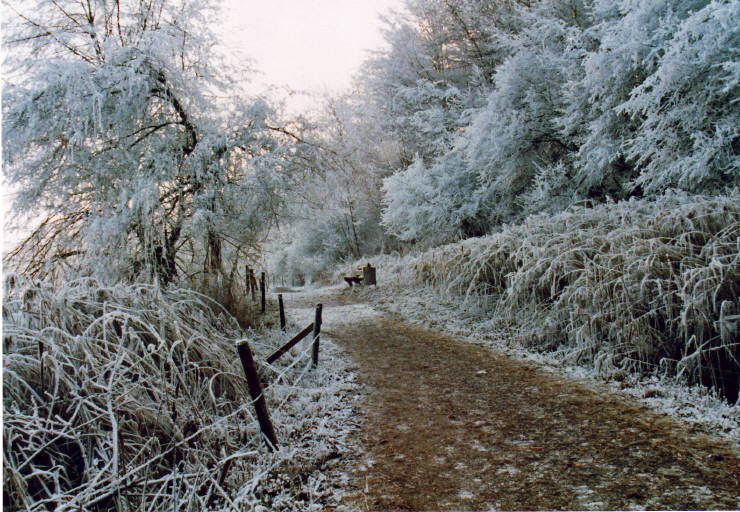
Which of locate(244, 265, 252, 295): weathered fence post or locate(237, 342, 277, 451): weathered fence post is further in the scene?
locate(244, 265, 252, 295): weathered fence post

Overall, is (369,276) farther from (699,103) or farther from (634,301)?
(634,301)

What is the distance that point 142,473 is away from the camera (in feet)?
7.37

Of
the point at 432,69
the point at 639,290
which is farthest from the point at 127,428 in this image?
the point at 432,69

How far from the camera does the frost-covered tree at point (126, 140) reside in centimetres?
462

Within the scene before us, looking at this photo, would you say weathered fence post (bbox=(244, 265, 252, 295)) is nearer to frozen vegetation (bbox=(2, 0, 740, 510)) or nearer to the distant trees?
frozen vegetation (bbox=(2, 0, 740, 510))

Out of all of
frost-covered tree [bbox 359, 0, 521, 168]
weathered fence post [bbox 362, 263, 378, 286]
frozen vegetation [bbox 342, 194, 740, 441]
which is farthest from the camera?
frost-covered tree [bbox 359, 0, 521, 168]

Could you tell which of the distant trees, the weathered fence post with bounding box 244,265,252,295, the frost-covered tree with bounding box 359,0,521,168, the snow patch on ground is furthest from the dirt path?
the frost-covered tree with bounding box 359,0,521,168

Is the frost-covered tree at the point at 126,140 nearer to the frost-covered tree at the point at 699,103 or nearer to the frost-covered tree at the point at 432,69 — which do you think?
the frost-covered tree at the point at 699,103

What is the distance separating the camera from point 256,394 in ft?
8.89

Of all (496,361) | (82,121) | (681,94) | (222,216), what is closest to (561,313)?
(496,361)

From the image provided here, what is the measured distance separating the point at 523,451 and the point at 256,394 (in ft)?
5.71

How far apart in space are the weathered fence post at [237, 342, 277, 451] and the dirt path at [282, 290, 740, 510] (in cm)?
63

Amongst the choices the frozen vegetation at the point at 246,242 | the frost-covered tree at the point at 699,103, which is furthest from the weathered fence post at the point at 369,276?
the frost-covered tree at the point at 699,103

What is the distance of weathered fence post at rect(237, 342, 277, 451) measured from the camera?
105 inches
